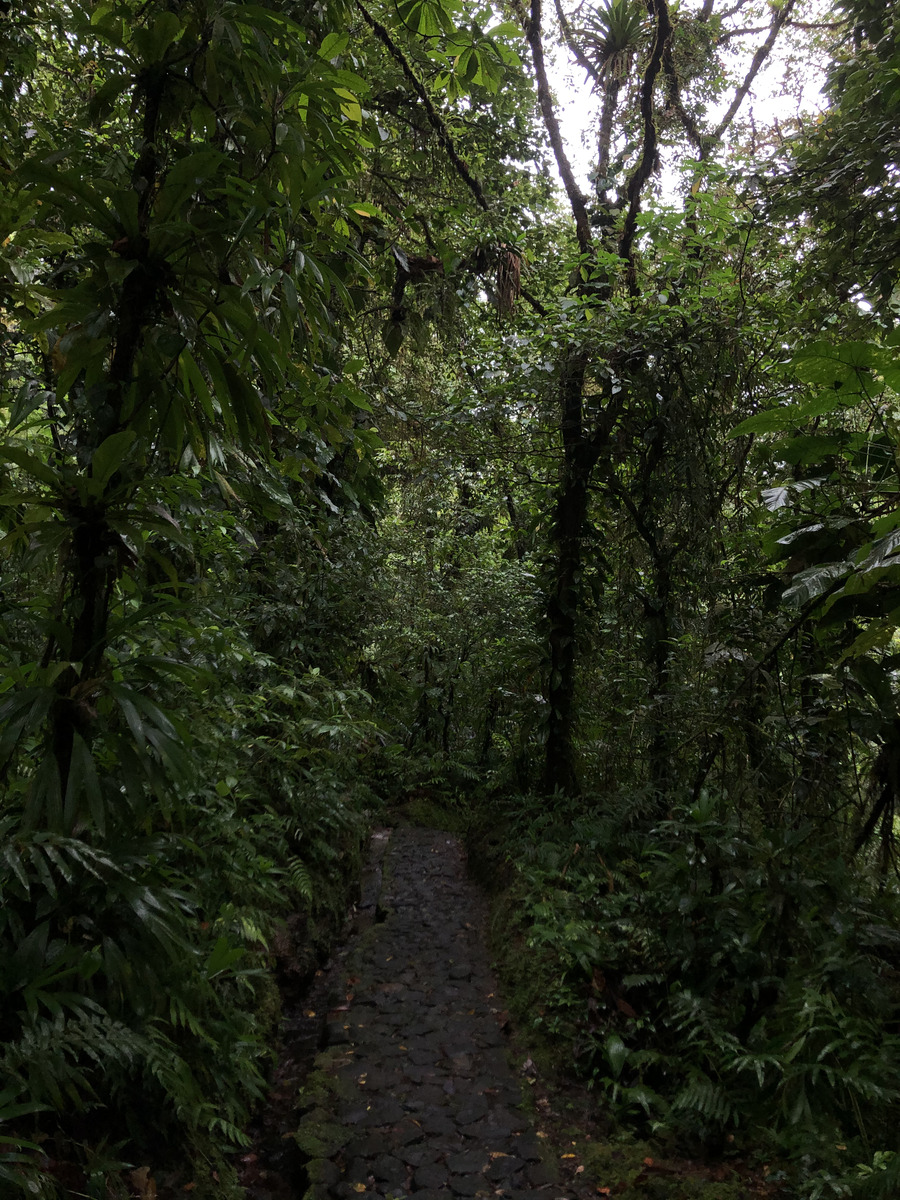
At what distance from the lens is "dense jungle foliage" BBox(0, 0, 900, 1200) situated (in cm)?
196

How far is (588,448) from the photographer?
6.20m

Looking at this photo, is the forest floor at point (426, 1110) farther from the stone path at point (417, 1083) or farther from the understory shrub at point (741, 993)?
the understory shrub at point (741, 993)

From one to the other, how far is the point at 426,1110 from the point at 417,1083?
0.23m

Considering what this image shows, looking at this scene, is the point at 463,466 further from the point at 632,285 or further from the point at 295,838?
the point at 295,838

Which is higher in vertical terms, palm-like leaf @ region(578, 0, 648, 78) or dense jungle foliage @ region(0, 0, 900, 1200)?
palm-like leaf @ region(578, 0, 648, 78)

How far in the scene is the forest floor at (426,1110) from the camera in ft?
9.50

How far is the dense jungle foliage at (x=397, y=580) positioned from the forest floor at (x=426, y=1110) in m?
0.25

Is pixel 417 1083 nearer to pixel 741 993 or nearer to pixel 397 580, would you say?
pixel 741 993

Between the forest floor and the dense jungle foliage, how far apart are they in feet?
0.81

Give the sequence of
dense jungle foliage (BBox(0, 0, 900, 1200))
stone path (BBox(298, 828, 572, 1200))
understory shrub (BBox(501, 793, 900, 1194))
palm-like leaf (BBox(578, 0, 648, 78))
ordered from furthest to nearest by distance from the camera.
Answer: palm-like leaf (BBox(578, 0, 648, 78)) < stone path (BBox(298, 828, 572, 1200)) < understory shrub (BBox(501, 793, 900, 1194)) < dense jungle foliage (BBox(0, 0, 900, 1200))

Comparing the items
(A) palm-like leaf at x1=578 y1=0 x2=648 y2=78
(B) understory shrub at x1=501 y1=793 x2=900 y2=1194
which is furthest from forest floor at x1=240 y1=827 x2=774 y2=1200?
(A) palm-like leaf at x1=578 y1=0 x2=648 y2=78

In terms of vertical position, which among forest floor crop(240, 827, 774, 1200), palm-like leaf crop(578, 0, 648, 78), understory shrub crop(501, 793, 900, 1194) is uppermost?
palm-like leaf crop(578, 0, 648, 78)

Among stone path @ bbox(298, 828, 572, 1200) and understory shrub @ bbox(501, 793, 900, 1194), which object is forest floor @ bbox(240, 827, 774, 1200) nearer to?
stone path @ bbox(298, 828, 572, 1200)

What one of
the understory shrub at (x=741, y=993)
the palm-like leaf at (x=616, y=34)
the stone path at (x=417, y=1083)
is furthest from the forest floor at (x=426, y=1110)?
the palm-like leaf at (x=616, y=34)
